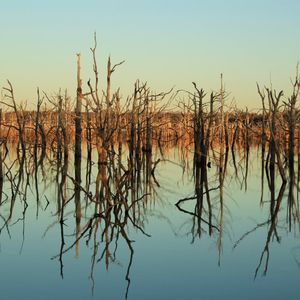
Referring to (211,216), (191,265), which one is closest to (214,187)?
(211,216)

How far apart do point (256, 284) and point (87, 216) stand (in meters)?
4.51

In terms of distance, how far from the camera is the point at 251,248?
780cm

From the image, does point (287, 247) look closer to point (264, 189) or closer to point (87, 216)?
point (87, 216)

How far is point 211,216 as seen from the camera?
10445 millimetres

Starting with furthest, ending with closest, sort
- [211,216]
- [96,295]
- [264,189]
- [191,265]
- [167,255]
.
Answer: [264,189] → [211,216] → [167,255] → [191,265] → [96,295]

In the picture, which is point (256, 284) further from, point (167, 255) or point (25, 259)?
point (25, 259)

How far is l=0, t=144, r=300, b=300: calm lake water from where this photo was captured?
229 inches

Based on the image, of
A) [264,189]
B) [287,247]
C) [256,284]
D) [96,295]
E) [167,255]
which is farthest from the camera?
[264,189]

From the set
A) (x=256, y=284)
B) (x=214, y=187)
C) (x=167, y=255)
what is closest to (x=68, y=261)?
(x=167, y=255)

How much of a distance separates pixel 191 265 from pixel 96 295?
65.0 inches

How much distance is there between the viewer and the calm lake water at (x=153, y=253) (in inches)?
229

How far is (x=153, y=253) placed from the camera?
7.46 meters

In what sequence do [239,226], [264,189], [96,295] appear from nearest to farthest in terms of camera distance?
A: [96,295]
[239,226]
[264,189]

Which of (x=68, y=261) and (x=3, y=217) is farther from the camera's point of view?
(x=3, y=217)
